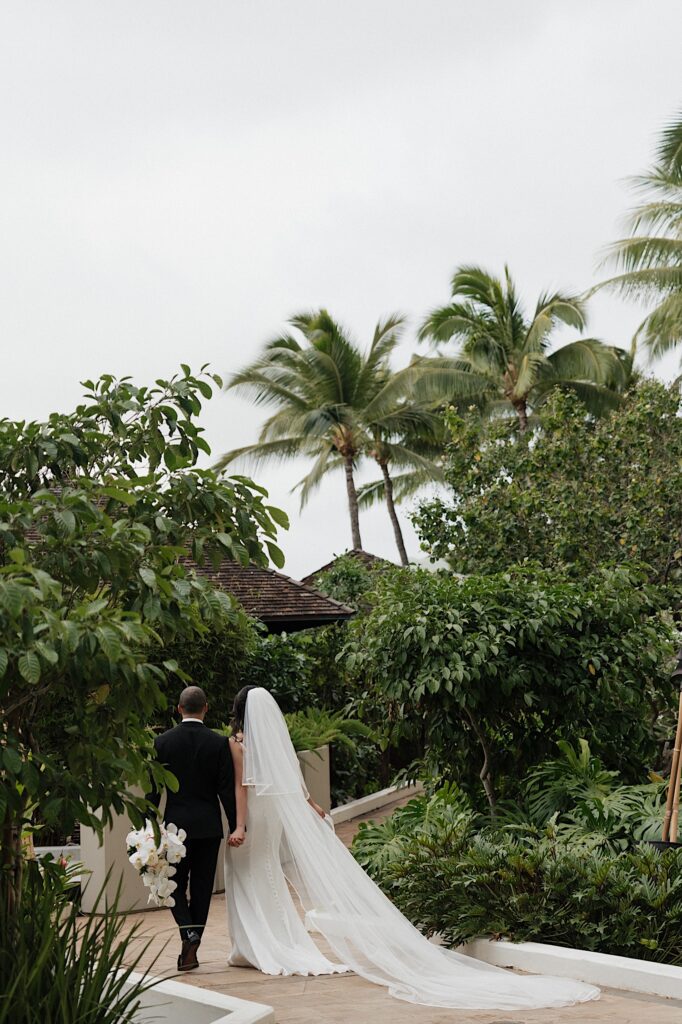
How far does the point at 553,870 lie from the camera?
7.63m

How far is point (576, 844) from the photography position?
8414 mm

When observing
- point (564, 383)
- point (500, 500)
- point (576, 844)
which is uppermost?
point (564, 383)

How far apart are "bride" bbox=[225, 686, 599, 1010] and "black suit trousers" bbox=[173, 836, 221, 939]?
0.61 feet

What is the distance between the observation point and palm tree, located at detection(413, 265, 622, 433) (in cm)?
3150

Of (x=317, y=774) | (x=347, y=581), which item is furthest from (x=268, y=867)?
(x=347, y=581)

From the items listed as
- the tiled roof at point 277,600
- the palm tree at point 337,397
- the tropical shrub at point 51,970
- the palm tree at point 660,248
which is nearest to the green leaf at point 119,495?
the tropical shrub at point 51,970

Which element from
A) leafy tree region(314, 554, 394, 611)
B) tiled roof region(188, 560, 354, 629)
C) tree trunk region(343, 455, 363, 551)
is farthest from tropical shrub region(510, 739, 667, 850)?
tree trunk region(343, 455, 363, 551)

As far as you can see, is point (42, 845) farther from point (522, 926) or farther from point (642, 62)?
point (642, 62)

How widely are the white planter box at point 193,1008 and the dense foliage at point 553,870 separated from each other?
2662 mm

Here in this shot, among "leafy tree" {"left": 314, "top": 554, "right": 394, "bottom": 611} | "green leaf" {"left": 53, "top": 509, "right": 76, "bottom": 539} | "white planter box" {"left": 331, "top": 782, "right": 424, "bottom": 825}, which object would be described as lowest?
"white planter box" {"left": 331, "top": 782, "right": 424, "bottom": 825}

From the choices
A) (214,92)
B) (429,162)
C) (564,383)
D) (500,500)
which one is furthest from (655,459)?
(564,383)

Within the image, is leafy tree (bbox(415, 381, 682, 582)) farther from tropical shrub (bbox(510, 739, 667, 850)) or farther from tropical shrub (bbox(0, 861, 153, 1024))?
tropical shrub (bbox(0, 861, 153, 1024))

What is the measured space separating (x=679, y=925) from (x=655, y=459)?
9223 mm

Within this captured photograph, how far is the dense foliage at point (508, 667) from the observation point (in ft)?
31.2
